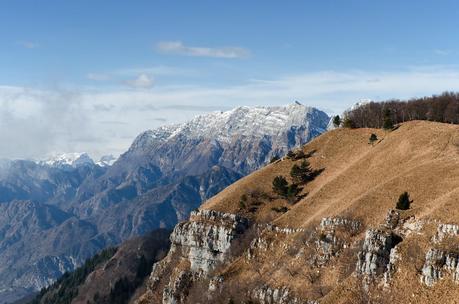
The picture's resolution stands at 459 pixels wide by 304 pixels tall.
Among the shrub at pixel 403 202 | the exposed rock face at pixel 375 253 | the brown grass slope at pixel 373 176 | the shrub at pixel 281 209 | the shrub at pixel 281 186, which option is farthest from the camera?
the shrub at pixel 281 186

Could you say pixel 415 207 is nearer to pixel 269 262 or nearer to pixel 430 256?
pixel 430 256

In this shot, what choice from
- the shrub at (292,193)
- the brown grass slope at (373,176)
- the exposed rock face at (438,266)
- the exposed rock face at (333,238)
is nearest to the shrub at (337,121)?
the brown grass slope at (373,176)

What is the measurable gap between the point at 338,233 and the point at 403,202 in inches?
542

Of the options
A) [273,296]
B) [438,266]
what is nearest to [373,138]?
[273,296]

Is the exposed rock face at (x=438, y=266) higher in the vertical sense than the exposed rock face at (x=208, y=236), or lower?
higher

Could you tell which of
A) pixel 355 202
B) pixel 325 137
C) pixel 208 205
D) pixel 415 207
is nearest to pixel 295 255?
pixel 355 202

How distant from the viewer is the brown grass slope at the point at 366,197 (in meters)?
76.0

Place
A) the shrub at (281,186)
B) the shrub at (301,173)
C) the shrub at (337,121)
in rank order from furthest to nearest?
the shrub at (337,121), the shrub at (301,173), the shrub at (281,186)

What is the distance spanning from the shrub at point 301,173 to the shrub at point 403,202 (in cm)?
4824

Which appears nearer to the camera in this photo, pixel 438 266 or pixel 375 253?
pixel 438 266

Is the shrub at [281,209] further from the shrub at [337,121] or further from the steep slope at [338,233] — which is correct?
the shrub at [337,121]

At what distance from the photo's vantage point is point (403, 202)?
87.0 meters

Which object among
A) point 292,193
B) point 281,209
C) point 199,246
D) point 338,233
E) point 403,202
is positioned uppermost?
point 403,202

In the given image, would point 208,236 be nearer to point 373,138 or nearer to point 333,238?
point 333,238
